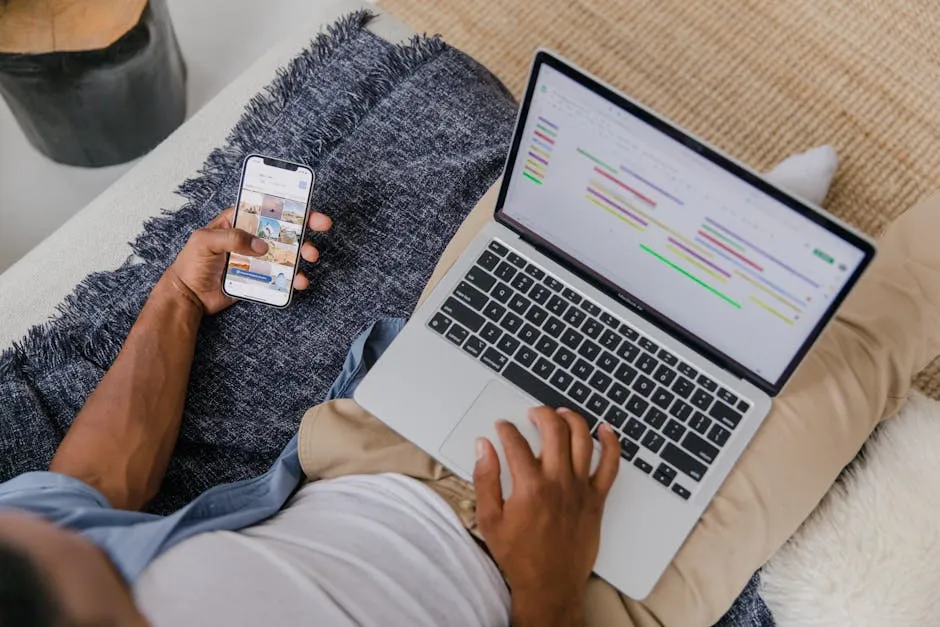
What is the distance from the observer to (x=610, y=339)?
34.2 inches

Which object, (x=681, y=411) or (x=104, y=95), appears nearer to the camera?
(x=681, y=411)

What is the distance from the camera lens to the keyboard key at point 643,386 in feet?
2.80

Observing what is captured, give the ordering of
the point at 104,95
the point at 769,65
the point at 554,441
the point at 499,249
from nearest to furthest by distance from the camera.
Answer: the point at 554,441, the point at 499,249, the point at 104,95, the point at 769,65

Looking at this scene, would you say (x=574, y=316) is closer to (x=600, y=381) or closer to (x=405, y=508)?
(x=600, y=381)

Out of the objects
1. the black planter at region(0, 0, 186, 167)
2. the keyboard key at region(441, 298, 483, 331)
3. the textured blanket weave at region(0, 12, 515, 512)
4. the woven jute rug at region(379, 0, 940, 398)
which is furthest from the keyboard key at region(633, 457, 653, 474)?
the black planter at region(0, 0, 186, 167)

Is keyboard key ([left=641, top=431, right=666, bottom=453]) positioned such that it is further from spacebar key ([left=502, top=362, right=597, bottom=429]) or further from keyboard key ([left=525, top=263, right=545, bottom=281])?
keyboard key ([left=525, top=263, right=545, bottom=281])

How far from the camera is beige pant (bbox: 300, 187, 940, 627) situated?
0.83 m

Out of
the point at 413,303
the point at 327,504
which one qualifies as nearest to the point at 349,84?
the point at 413,303

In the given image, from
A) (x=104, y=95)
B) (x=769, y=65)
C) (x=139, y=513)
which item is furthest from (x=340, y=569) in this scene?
(x=769, y=65)

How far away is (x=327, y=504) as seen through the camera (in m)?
0.80

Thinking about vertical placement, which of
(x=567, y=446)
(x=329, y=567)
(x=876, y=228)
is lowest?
(x=329, y=567)

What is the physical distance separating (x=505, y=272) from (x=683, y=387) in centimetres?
22

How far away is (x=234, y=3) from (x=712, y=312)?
1.08 meters

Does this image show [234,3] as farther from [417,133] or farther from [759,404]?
[759,404]
